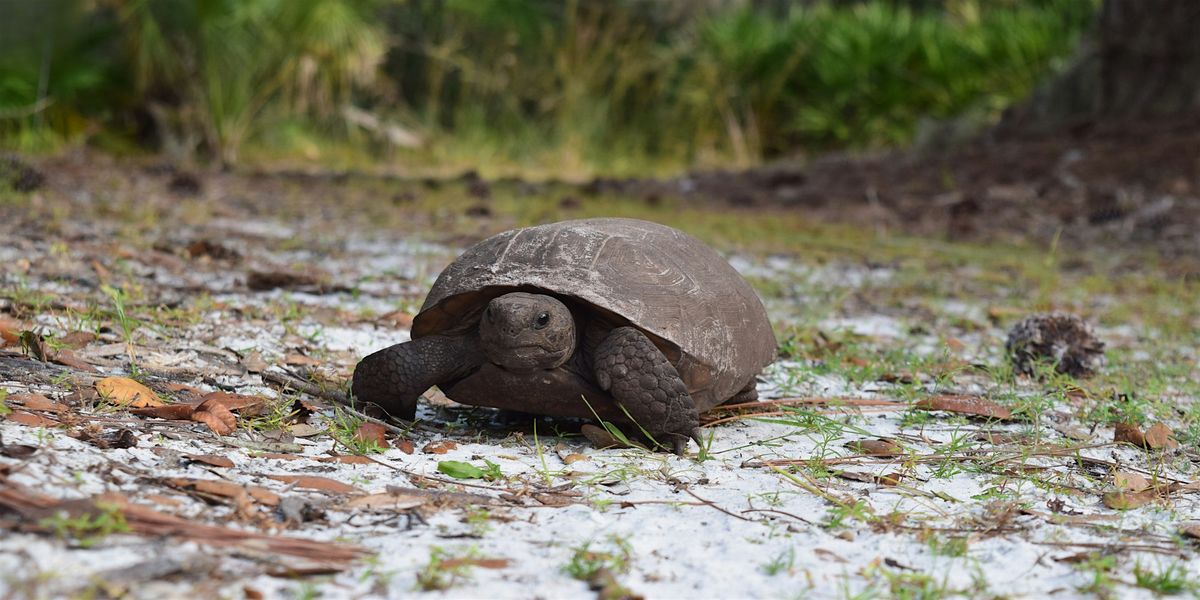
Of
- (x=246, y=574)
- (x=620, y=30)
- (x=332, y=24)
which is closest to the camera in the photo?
(x=246, y=574)

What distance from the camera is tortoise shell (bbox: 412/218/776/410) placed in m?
2.97

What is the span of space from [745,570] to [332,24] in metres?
10.9

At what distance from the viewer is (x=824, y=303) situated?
5520mm

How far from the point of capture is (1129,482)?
110 inches

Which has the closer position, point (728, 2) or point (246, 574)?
point (246, 574)

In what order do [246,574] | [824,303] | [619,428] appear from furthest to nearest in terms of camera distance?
1. [824,303]
2. [619,428]
3. [246,574]

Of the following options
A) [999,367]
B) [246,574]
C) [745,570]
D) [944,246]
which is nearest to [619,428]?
[745,570]

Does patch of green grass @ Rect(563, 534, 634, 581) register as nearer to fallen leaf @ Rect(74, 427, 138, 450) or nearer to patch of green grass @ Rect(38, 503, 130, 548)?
patch of green grass @ Rect(38, 503, 130, 548)

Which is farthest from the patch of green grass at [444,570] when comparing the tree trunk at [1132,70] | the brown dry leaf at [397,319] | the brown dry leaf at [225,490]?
the tree trunk at [1132,70]

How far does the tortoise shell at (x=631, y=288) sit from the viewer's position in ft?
9.76

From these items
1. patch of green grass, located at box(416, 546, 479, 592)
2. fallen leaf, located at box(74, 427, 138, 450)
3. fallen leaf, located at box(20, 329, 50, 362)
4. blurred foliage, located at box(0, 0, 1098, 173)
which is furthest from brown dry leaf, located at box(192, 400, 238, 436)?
blurred foliage, located at box(0, 0, 1098, 173)

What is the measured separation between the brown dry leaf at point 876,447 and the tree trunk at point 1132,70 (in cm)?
918

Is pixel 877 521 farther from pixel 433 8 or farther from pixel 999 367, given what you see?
pixel 433 8

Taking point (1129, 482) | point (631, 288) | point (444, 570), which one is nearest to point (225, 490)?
point (444, 570)
